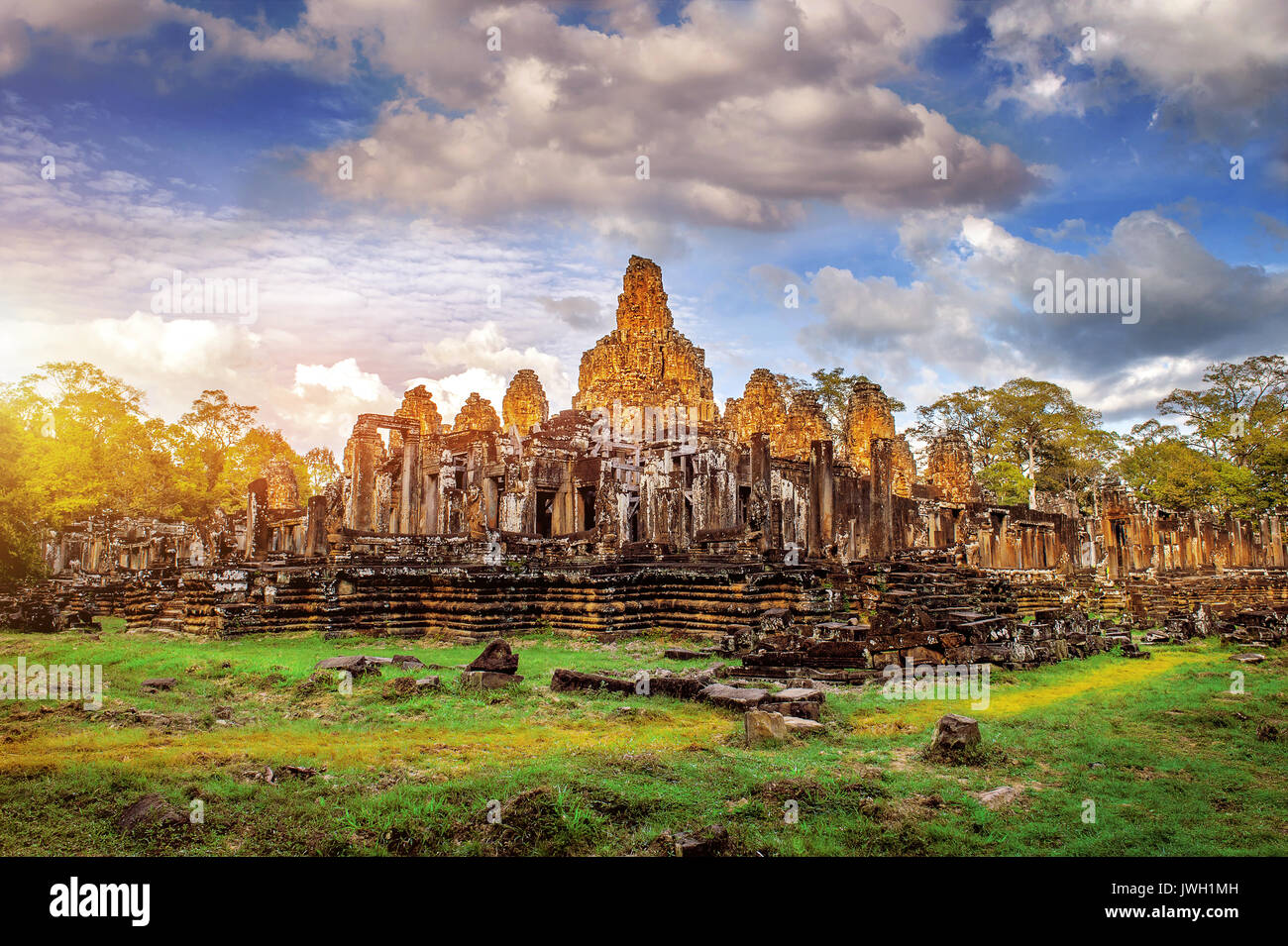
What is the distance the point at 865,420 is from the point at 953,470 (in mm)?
6039

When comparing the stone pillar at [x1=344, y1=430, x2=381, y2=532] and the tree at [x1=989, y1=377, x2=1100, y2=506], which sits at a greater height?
the tree at [x1=989, y1=377, x2=1100, y2=506]

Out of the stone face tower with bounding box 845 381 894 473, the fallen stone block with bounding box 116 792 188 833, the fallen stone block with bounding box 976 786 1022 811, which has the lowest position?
the fallen stone block with bounding box 976 786 1022 811

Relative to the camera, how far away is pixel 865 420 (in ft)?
135

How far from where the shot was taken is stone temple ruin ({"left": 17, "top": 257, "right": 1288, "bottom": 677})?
16.5 meters

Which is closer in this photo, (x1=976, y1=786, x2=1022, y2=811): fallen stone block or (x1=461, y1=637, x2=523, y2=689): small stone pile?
(x1=976, y1=786, x2=1022, y2=811): fallen stone block

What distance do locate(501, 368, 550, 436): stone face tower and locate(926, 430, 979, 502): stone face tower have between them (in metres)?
22.4

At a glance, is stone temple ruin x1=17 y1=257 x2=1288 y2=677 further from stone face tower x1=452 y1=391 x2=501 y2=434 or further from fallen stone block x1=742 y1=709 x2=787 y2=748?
fallen stone block x1=742 y1=709 x2=787 y2=748

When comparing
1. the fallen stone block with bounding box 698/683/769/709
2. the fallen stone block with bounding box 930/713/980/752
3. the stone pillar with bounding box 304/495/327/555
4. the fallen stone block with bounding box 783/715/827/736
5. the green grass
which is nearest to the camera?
the green grass

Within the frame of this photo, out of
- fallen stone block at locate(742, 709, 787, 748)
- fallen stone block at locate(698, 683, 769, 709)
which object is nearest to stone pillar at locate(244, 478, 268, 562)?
fallen stone block at locate(698, 683, 769, 709)

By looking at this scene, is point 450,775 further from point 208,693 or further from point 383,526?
point 383,526

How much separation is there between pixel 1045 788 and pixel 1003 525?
1170 inches

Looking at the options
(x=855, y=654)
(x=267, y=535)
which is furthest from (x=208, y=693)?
(x=267, y=535)

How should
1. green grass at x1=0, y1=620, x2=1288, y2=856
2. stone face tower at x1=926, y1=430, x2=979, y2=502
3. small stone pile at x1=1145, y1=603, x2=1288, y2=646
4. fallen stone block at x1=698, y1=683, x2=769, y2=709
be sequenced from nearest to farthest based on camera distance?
green grass at x1=0, y1=620, x2=1288, y2=856
fallen stone block at x1=698, y1=683, x2=769, y2=709
small stone pile at x1=1145, y1=603, x2=1288, y2=646
stone face tower at x1=926, y1=430, x2=979, y2=502

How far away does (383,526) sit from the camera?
3231 cm
